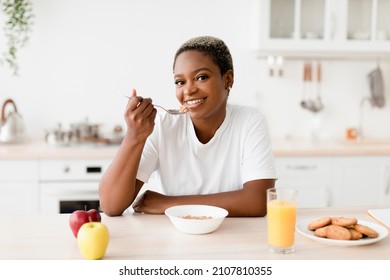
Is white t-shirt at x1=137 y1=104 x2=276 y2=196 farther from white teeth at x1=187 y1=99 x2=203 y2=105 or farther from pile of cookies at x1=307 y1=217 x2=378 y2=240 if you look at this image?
pile of cookies at x1=307 y1=217 x2=378 y2=240

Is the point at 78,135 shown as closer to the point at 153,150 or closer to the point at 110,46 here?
the point at 110,46

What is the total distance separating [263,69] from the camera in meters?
3.55

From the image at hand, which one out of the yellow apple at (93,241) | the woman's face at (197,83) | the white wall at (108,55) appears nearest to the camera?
the yellow apple at (93,241)

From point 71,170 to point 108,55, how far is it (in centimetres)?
89

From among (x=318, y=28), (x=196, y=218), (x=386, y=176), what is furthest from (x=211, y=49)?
(x=386, y=176)

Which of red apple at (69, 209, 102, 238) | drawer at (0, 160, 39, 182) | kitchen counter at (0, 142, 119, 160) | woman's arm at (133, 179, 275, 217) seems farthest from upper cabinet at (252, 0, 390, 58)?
red apple at (69, 209, 102, 238)

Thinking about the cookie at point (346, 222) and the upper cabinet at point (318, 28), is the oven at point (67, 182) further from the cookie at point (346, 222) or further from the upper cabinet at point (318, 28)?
the cookie at point (346, 222)

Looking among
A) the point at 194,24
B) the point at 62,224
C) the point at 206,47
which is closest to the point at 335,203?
the point at 194,24

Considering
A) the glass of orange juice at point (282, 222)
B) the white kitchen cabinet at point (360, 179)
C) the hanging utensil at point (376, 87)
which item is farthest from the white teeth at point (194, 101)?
the hanging utensil at point (376, 87)

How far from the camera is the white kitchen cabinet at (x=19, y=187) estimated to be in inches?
115

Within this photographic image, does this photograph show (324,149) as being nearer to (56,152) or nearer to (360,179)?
(360,179)

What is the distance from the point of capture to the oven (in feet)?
9.66

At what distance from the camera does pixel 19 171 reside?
2924mm

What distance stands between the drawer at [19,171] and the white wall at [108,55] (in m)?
0.55
